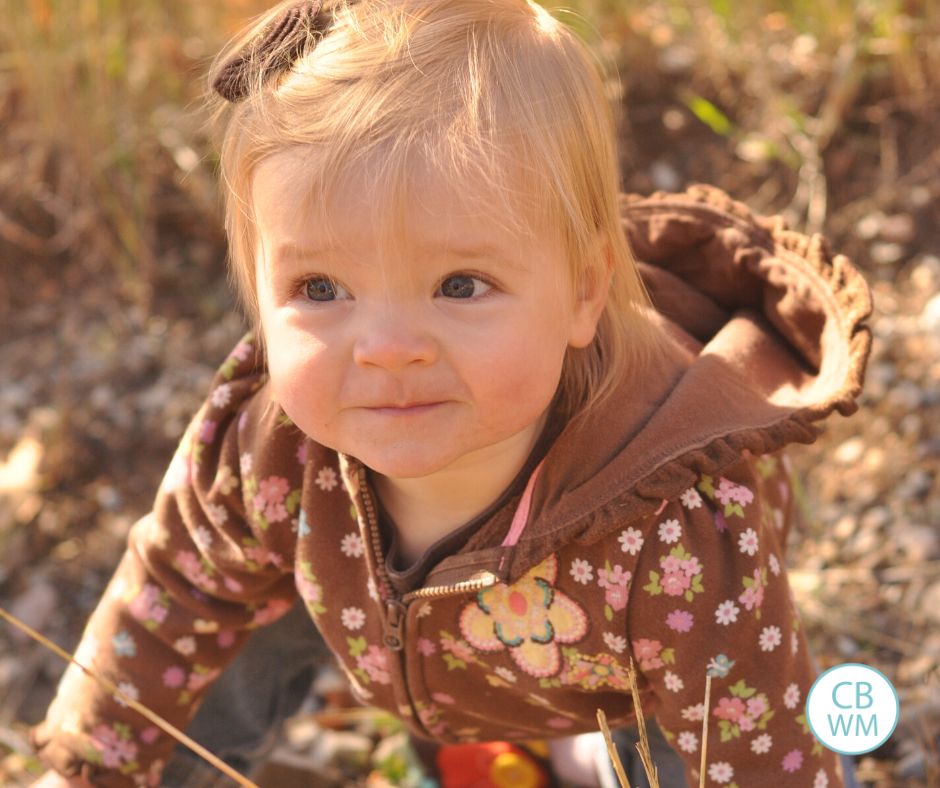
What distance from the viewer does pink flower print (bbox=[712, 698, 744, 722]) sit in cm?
145

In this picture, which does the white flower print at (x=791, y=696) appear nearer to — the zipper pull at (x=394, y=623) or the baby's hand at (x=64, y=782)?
the zipper pull at (x=394, y=623)

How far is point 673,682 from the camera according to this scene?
1472 mm

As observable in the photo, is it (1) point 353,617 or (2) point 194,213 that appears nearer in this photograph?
(1) point 353,617

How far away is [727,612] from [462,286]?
48 centimetres

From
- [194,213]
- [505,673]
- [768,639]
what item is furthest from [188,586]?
[194,213]

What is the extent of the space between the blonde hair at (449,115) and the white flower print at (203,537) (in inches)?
15.9

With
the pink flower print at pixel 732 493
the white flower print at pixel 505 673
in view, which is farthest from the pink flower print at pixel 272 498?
the pink flower print at pixel 732 493

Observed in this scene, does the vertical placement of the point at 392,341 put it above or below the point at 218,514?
above

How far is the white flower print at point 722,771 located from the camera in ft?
4.82

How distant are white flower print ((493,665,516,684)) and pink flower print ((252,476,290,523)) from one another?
Answer: 34 centimetres

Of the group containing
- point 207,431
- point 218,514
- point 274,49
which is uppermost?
point 274,49

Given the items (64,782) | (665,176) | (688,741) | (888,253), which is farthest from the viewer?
(665,176)

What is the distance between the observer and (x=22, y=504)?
2682mm

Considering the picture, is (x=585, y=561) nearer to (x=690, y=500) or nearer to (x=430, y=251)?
(x=690, y=500)
